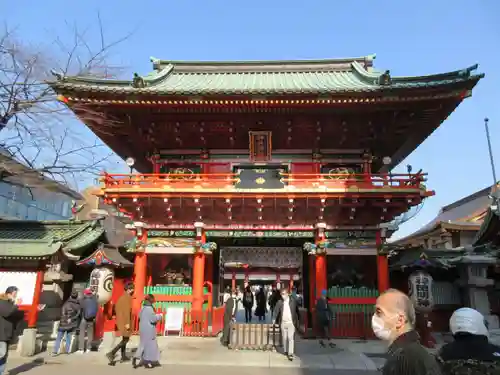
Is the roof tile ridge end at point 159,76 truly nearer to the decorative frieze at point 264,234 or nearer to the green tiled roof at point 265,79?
the green tiled roof at point 265,79

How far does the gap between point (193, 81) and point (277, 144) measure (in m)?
6.92

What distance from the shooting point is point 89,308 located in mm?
11180

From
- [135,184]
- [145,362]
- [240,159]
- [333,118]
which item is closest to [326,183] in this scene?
[333,118]

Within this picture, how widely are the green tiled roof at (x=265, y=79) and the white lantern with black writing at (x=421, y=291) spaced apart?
6929 millimetres

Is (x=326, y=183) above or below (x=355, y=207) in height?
above

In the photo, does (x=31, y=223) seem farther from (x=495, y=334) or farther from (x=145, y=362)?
(x=495, y=334)

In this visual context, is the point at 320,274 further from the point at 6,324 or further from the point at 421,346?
the point at 421,346

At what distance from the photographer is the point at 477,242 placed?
1323cm

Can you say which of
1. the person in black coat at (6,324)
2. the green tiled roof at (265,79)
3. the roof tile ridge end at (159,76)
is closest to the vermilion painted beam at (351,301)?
the green tiled roof at (265,79)

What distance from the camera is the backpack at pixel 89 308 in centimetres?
1115

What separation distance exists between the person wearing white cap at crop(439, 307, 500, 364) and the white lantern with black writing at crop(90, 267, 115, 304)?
1148 cm

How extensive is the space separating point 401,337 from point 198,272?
12.4 m

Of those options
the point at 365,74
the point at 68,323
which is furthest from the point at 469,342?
the point at 365,74

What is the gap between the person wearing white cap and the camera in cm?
306
